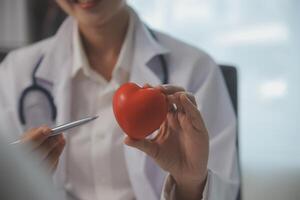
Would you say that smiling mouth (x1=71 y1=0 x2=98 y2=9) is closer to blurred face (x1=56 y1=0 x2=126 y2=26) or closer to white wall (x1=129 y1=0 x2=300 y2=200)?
blurred face (x1=56 y1=0 x2=126 y2=26)

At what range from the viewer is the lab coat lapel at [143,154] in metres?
0.66

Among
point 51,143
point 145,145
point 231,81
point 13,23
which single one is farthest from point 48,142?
point 13,23

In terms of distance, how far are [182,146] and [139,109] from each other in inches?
3.8

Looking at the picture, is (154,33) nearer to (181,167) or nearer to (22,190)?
(181,167)

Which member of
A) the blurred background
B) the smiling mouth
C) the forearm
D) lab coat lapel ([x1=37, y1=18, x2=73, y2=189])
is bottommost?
the blurred background

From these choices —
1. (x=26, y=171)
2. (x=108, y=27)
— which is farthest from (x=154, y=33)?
(x=26, y=171)

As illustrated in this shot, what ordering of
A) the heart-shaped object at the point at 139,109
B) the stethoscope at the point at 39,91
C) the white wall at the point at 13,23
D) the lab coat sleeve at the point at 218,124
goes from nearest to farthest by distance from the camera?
the heart-shaped object at the point at 139,109, the lab coat sleeve at the point at 218,124, the stethoscope at the point at 39,91, the white wall at the point at 13,23

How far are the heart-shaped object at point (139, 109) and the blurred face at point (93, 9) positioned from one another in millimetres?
270

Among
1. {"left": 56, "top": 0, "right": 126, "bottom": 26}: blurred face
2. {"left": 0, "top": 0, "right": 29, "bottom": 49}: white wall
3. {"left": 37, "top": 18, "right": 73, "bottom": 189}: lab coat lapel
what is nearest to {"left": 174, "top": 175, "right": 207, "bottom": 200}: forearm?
{"left": 37, "top": 18, "right": 73, "bottom": 189}: lab coat lapel

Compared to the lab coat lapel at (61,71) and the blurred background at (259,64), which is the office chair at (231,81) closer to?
the blurred background at (259,64)

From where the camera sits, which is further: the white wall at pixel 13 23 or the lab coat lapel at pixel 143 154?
the white wall at pixel 13 23

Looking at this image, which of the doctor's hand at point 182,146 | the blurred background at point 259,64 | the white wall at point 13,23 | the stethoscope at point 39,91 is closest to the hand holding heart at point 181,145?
the doctor's hand at point 182,146

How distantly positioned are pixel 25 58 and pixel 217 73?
0.37 meters

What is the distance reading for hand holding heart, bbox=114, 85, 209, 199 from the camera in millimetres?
484
